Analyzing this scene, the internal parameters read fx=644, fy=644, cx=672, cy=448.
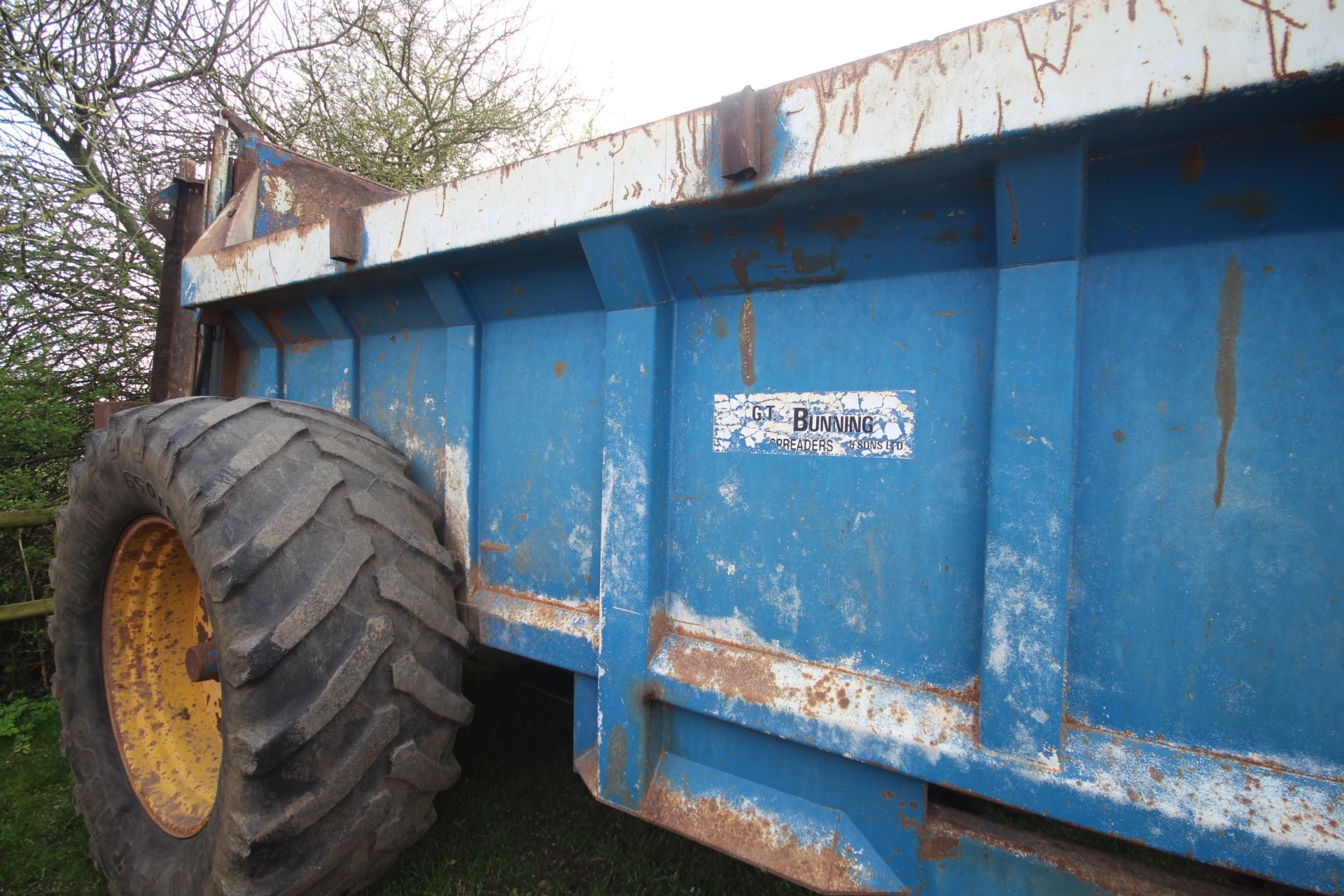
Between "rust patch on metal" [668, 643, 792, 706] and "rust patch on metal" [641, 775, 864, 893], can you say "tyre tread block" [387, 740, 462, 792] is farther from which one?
"rust patch on metal" [668, 643, 792, 706]

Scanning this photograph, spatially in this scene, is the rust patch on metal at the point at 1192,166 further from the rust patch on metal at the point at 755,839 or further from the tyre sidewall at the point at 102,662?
the tyre sidewall at the point at 102,662

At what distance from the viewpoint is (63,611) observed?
2092 mm

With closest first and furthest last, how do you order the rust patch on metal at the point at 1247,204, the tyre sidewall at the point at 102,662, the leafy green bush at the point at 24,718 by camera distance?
the rust patch on metal at the point at 1247,204 < the tyre sidewall at the point at 102,662 < the leafy green bush at the point at 24,718

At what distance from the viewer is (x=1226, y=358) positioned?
1009mm

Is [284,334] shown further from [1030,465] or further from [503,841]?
[1030,465]

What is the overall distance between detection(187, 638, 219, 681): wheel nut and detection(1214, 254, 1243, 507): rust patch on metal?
2.13 meters

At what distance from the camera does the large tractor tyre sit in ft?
4.34

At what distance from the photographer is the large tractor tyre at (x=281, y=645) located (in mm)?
1323

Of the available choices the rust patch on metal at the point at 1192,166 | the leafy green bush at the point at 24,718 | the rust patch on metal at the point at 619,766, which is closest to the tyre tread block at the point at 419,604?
the rust patch on metal at the point at 619,766

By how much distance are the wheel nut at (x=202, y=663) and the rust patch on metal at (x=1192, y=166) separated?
221cm

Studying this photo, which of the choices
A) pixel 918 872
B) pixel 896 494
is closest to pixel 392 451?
pixel 896 494

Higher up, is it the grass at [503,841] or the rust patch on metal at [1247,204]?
the rust patch on metal at [1247,204]

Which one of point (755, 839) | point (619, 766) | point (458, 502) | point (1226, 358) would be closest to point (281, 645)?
point (458, 502)

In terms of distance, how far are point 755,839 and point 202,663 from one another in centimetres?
141
